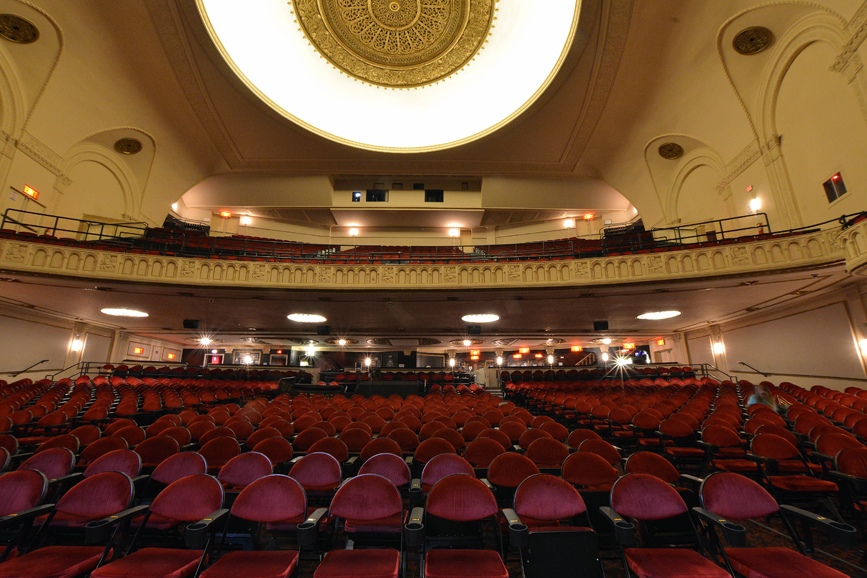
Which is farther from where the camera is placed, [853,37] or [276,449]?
[853,37]

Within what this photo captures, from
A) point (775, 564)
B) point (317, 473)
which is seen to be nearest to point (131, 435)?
point (317, 473)

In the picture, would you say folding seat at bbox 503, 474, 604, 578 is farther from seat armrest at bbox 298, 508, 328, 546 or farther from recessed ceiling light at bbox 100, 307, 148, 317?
recessed ceiling light at bbox 100, 307, 148, 317

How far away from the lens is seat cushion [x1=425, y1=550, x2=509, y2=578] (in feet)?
7.23

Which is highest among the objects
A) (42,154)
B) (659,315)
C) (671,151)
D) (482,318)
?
(671,151)

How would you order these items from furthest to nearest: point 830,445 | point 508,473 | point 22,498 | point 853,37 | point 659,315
→ point 659,315, point 853,37, point 830,445, point 508,473, point 22,498

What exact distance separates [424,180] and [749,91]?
13.3 metres

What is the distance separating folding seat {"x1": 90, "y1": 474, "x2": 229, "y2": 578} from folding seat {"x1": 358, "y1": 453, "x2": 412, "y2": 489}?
51.9 inches

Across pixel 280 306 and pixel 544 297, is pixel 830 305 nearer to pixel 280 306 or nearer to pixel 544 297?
pixel 544 297

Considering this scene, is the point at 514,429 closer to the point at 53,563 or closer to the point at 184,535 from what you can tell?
the point at 184,535

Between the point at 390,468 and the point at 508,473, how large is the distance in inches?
45.5

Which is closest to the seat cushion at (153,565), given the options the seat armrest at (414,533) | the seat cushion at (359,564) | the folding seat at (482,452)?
the seat cushion at (359,564)

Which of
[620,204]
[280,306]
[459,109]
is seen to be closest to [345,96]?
[459,109]

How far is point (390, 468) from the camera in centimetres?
365

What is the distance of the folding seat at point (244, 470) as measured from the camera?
11.6ft
